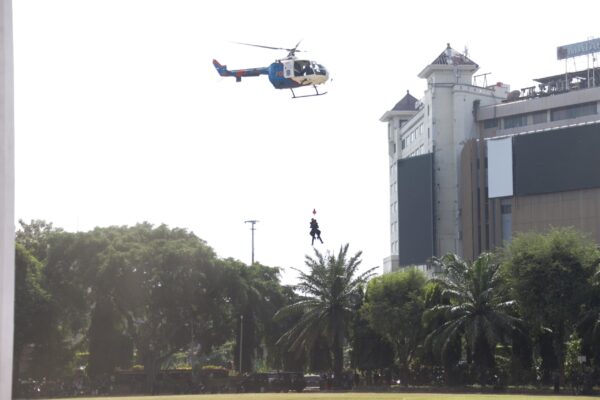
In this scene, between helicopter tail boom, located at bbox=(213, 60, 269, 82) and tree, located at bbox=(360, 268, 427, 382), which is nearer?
helicopter tail boom, located at bbox=(213, 60, 269, 82)

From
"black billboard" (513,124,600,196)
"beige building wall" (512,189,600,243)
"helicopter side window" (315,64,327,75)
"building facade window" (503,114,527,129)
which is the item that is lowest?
"beige building wall" (512,189,600,243)

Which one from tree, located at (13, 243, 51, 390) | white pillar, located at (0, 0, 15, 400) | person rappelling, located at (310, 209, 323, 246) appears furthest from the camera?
tree, located at (13, 243, 51, 390)

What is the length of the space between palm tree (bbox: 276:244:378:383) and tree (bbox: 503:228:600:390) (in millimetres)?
22199

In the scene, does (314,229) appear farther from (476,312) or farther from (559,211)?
(559,211)

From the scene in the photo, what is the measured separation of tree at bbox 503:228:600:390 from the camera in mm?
79125

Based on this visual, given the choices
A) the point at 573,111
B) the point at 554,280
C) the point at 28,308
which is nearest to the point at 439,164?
the point at 573,111

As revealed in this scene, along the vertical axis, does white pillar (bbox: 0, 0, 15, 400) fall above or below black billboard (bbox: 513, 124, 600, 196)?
below

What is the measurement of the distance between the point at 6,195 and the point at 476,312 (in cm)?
7004

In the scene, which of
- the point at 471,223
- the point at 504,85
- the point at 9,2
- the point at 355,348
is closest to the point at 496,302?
the point at 355,348

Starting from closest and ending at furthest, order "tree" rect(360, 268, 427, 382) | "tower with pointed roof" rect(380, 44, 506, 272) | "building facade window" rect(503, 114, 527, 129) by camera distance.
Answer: "tree" rect(360, 268, 427, 382) → "tower with pointed roof" rect(380, 44, 506, 272) → "building facade window" rect(503, 114, 527, 129)

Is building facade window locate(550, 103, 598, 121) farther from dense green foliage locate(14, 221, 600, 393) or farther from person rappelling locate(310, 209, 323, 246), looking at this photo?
person rappelling locate(310, 209, 323, 246)

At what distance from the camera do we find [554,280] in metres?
79.7

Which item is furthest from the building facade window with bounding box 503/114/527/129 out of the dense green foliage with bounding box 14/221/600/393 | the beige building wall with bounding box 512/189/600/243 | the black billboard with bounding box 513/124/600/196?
the dense green foliage with bounding box 14/221/600/393

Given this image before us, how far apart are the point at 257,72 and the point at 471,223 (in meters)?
89.1
